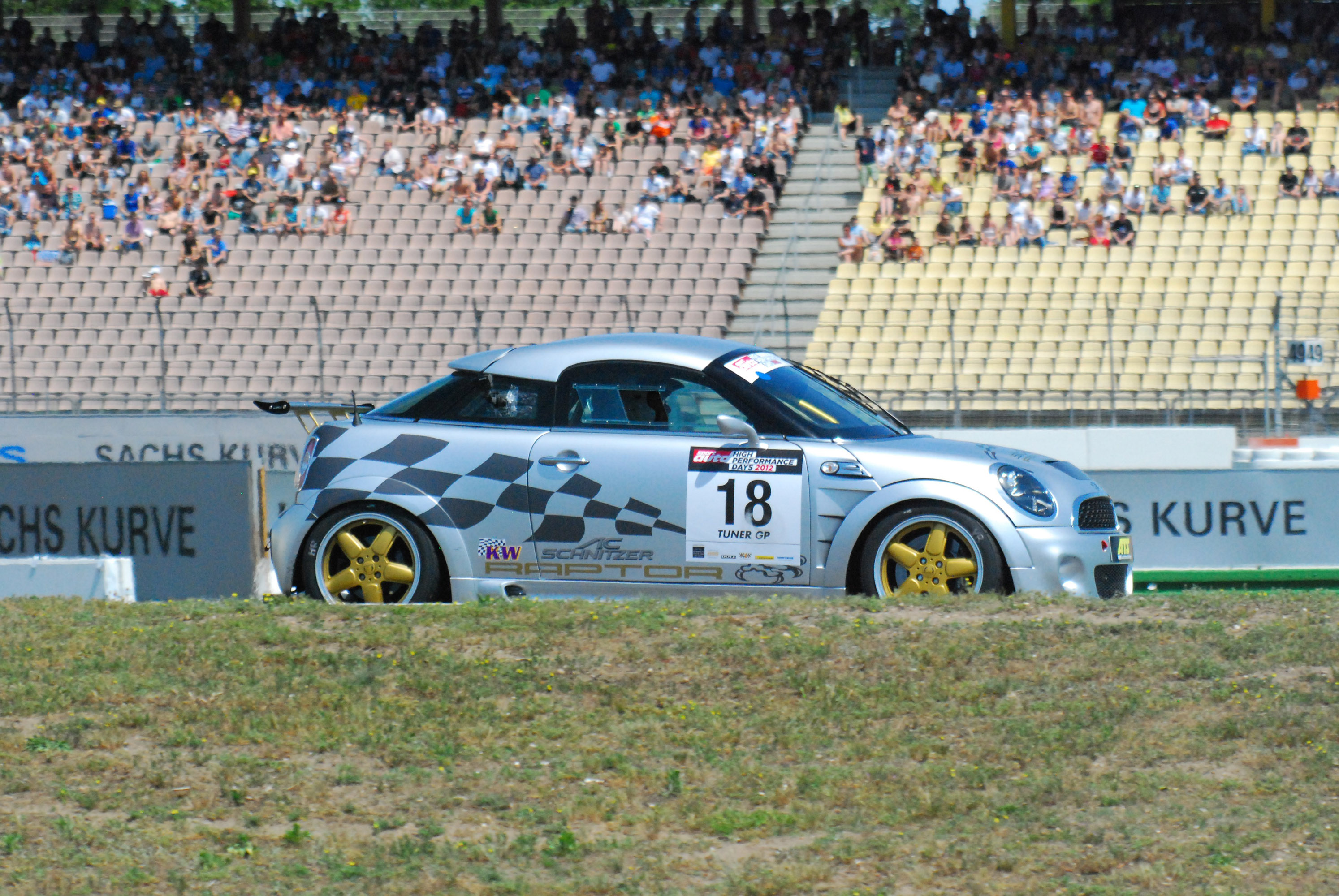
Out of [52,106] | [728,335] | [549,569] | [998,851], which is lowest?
[998,851]

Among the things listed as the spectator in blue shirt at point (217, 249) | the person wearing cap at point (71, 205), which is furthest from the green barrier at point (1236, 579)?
the person wearing cap at point (71, 205)

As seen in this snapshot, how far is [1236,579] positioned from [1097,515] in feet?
13.2

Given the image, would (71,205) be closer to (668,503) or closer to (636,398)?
(636,398)

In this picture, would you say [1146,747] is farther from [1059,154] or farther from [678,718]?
[1059,154]

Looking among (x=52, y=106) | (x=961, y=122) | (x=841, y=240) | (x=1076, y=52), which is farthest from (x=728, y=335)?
(x=52, y=106)

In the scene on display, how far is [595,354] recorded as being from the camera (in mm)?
8305

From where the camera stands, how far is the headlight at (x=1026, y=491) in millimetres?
7797

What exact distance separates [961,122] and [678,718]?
21889mm

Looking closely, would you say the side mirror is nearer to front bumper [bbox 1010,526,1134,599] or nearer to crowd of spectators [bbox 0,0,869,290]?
front bumper [bbox 1010,526,1134,599]

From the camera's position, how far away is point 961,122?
26.6 m

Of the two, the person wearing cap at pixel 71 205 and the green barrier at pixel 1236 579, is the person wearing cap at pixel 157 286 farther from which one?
the green barrier at pixel 1236 579

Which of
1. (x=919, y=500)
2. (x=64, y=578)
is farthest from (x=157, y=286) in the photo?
(x=919, y=500)

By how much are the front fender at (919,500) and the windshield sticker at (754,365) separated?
920 millimetres

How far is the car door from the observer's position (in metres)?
7.89
